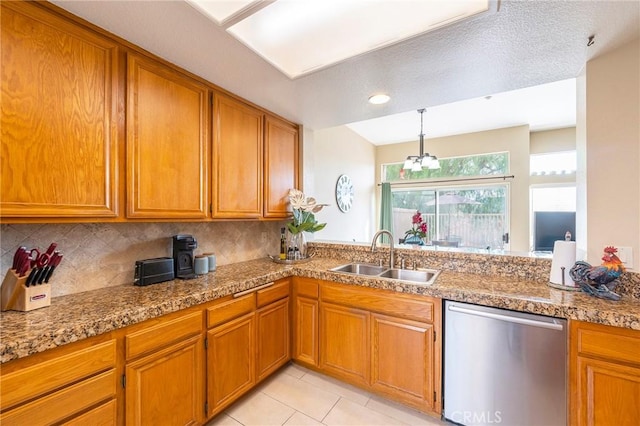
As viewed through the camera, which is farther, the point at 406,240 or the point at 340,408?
the point at 406,240

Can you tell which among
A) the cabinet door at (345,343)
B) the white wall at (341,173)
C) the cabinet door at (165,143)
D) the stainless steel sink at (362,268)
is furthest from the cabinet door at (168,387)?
the white wall at (341,173)

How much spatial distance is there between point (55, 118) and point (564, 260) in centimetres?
279

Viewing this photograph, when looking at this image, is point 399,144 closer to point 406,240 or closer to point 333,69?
point 406,240

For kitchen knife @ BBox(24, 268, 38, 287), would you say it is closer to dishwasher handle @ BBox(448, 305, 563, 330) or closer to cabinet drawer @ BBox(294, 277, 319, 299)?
cabinet drawer @ BBox(294, 277, 319, 299)

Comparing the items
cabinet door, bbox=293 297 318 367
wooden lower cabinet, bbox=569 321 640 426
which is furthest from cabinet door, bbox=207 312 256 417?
wooden lower cabinet, bbox=569 321 640 426

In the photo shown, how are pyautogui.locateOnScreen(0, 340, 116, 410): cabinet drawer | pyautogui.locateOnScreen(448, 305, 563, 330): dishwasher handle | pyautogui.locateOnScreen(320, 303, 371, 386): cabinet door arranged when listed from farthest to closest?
1. pyautogui.locateOnScreen(320, 303, 371, 386): cabinet door
2. pyautogui.locateOnScreen(448, 305, 563, 330): dishwasher handle
3. pyautogui.locateOnScreen(0, 340, 116, 410): cabinet drawer

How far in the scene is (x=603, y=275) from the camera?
1.38 metres

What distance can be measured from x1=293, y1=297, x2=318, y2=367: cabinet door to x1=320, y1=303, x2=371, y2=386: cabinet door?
0.06 m

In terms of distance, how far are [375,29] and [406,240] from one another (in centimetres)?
243

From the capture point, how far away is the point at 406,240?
10.8 ft

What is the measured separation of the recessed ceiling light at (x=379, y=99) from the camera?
209 cm

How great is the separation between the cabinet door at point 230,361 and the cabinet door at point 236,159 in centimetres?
81

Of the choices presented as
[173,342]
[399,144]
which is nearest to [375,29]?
[173,342]

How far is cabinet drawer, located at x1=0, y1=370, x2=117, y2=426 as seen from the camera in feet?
3.04
